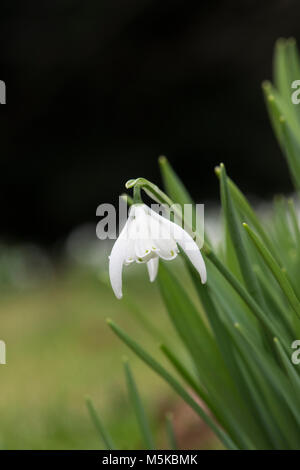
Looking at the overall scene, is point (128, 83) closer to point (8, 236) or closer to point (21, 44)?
point (21, 44)

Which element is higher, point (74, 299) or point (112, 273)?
point (112, 273)

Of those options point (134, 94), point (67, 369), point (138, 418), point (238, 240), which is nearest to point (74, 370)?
point (67, 369)

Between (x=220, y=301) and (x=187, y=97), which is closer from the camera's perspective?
(x=220, y=301)

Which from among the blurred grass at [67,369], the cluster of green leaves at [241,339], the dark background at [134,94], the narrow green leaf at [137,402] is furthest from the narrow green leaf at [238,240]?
the dark background at [134,94]

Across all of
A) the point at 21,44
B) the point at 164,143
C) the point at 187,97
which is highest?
the point at 21,44

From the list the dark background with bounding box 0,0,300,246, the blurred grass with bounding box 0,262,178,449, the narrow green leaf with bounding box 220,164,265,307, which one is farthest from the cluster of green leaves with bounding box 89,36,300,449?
the dark background with bounding box 0,0,300,246

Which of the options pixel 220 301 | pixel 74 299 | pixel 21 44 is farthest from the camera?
pixel 21 44

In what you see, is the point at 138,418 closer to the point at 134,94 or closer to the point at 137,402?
the point at 137,402

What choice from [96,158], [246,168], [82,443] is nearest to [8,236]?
[96,158]
